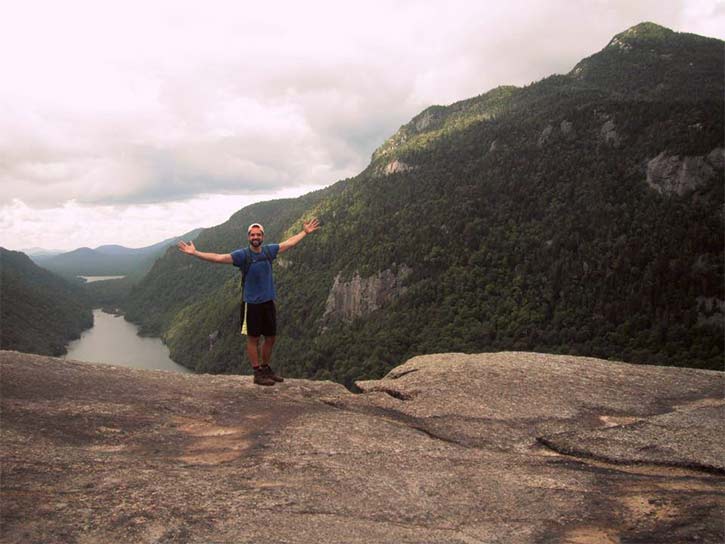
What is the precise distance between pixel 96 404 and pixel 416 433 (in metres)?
6.18

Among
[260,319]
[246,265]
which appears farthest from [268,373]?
[246,265]

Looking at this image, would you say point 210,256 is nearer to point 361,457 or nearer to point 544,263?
point 361,457

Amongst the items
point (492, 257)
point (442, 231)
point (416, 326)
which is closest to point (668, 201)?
point (492, 257)

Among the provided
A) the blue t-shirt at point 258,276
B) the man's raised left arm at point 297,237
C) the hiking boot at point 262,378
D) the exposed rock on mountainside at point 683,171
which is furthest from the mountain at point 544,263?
the blue t-shirt at point 258,276

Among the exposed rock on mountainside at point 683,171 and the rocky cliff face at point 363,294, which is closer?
the exposed rock on mountainside at point 683,171

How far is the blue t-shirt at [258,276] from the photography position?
10789 millimetres

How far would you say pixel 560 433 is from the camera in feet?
30.3

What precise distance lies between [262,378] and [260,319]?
1.50 m

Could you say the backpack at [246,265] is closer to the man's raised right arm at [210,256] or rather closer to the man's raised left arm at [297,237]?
the man's raised right arm at [210,256]

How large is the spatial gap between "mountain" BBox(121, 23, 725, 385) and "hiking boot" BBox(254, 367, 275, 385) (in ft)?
362

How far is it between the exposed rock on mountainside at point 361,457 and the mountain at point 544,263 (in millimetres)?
107466

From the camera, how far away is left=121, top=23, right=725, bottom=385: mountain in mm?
119938

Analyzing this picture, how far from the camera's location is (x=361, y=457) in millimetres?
7758

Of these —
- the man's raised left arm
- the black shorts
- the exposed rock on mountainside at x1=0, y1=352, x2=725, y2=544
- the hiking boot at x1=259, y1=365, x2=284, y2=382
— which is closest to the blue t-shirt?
the black shorts
